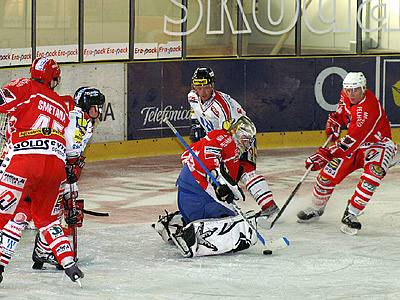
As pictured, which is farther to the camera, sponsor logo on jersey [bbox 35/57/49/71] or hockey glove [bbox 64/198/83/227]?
hockey glove [bbox 64/198/83/227]

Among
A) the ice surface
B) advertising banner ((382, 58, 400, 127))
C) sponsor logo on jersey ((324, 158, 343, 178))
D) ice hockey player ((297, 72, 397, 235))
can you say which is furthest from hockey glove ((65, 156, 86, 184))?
advertising banner ((382, 58, 400, 127))

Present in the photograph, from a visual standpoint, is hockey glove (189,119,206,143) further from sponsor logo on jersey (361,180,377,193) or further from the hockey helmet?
the hockey helmet

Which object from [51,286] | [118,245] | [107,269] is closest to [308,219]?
[118,245]

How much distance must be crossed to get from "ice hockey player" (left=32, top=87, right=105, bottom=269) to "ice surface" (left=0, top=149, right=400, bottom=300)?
128mm

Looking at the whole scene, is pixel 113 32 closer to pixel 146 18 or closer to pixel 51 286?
pixel 146 18

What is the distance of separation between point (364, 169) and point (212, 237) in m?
1.67

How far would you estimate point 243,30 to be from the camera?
1499 centimetres

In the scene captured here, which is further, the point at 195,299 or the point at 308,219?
the point at 308,219

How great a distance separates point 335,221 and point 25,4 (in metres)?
4.68

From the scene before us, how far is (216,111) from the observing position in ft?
32.9

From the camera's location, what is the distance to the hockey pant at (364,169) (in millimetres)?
9562

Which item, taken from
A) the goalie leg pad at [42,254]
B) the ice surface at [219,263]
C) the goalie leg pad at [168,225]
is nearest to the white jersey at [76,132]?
the goalie leg pad at [42,254]

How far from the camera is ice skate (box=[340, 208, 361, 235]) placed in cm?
949

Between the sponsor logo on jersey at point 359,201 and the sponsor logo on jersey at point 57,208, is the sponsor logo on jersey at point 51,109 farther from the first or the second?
the sponsor logo on jersey at point 359,201
